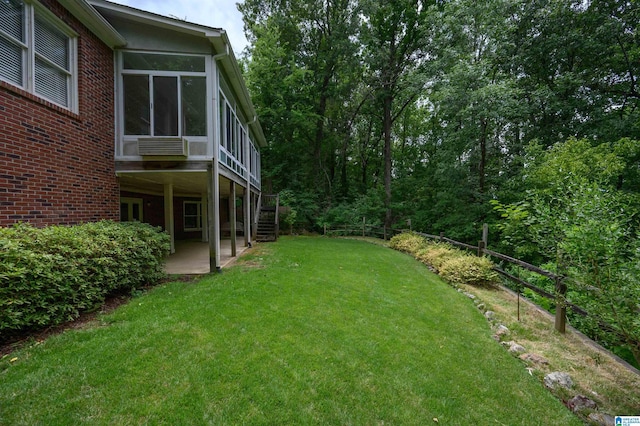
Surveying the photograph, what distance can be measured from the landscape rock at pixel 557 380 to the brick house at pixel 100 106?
610cm

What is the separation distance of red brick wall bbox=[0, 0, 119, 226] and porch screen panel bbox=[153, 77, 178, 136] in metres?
0.89

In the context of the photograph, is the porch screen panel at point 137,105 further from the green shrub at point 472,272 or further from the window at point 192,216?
the window at point 192,216

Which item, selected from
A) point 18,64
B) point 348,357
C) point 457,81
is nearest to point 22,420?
point 348,357

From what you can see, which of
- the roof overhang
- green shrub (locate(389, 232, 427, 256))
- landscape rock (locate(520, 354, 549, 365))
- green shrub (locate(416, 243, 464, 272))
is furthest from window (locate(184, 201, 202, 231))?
landscape rock (locate(520, 354, 549, 365))

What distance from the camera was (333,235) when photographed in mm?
17500

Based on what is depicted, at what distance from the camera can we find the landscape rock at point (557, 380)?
3.05 meters

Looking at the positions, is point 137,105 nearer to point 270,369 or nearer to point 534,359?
point 270,369

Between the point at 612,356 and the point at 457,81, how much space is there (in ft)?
37.5

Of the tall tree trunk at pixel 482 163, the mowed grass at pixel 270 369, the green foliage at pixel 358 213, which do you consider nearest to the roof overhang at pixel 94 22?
the mowed grass at pixel 270 369

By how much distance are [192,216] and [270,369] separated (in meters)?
13.8

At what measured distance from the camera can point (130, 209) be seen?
10984 millimetres

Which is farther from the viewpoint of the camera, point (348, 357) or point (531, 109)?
point (531, 109)

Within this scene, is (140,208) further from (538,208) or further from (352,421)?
(538,208)

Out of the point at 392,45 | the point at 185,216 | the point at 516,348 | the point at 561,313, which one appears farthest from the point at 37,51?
the point at 392,45
